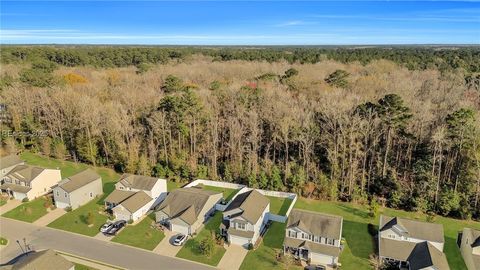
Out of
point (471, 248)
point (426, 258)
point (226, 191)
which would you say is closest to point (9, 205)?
point (226, 191)

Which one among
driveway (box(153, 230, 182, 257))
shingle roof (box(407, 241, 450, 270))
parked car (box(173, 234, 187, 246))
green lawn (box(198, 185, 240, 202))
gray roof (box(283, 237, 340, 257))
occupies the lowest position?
driveway (box(153, 230, 182, 257))

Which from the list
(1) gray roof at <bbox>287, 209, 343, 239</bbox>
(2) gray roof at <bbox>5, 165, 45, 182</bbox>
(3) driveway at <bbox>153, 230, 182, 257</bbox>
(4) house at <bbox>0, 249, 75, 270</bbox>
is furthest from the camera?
(2) gray roof at <bbox>5, 165, 45, 182</bbox>

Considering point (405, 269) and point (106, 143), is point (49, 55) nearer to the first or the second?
point (106, 143)

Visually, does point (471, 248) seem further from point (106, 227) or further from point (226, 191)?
point (106, 227)

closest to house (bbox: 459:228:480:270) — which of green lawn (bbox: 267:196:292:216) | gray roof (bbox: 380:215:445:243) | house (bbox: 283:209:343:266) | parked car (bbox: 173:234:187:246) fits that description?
gray roof (bbox: 380:215:445:243)

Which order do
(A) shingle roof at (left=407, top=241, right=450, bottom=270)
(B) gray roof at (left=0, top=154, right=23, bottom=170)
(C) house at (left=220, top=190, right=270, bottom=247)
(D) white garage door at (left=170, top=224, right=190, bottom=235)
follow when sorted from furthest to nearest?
(B) gray roof at (left=0, top=154, right=23, bottom=170)
(D) white garage door at (left=170, top=224, right=190, bottom=235)
(C) house at (left=220, top=190, right=270, bottom=247)
(A) shingle roof at (left=407, top=241, right=450, bottom=270)

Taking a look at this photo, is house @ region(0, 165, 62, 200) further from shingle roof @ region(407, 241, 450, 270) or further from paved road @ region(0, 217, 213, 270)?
shingle roof @ region(407, 241, 450, 270)
